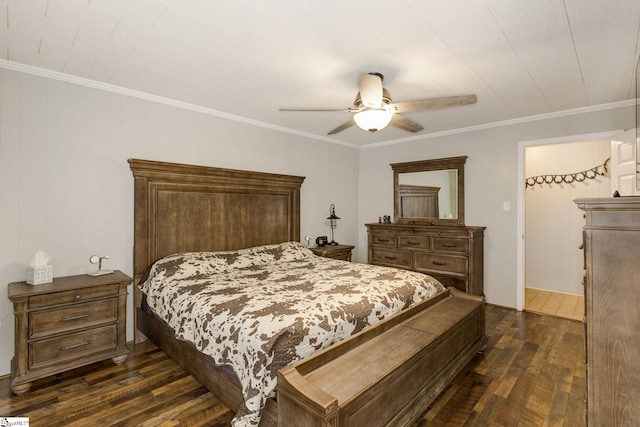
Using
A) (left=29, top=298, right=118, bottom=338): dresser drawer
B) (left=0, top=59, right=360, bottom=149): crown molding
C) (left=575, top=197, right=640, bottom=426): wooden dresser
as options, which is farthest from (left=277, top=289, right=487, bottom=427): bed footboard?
(left=0, top=59, right=360, bottom=149): crown molding

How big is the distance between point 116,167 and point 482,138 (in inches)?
178

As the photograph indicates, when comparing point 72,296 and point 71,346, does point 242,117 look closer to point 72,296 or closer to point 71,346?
point 72,296

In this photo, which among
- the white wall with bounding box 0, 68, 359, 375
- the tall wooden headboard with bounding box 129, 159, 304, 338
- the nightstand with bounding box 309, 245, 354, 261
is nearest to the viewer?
the white wall with bounding box 0, 68, 359, 375

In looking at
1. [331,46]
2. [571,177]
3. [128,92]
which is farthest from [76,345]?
[571,177]

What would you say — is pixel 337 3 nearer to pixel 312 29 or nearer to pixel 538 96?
pixel 312 29

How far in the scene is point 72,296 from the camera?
8.00ft

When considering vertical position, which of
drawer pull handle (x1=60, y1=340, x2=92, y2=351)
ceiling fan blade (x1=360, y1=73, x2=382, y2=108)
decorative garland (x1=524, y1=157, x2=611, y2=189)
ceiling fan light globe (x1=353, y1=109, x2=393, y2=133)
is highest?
ceiling fan blade (x1=360, y1=73, x2=382, y2=108)

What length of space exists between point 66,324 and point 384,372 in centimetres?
242

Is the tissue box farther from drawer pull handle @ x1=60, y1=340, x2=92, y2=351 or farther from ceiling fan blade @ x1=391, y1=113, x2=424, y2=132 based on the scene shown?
ceiling fan blade @ x1=391, y1=113, x2=424, y2=132

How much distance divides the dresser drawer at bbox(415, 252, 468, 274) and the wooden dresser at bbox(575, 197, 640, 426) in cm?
268

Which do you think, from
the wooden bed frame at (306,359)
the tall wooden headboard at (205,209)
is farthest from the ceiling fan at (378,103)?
the tall wooden headboard at (205,209)

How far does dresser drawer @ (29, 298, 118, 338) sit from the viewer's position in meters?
2.30

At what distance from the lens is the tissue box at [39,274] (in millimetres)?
2471

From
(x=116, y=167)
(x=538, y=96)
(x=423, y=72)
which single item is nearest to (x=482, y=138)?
(x=538, y=96)
